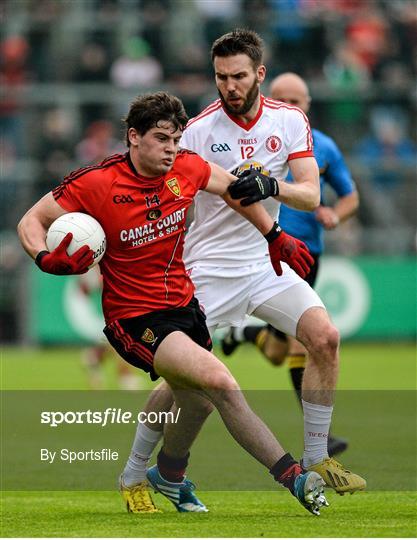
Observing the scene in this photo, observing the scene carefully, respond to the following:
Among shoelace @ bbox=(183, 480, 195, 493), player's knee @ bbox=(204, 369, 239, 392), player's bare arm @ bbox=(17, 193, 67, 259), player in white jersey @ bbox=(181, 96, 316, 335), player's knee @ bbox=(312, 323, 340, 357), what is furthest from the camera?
player in white jersey @ bbox=(181, 96, 316, 335)

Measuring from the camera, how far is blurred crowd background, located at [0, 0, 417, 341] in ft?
64.9

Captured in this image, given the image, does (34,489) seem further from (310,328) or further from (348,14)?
(348,14)

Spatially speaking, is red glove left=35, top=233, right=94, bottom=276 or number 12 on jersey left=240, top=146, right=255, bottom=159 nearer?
red glove left=35, top=233, right=94, bottom=276

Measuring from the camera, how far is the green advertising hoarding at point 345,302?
19203mm

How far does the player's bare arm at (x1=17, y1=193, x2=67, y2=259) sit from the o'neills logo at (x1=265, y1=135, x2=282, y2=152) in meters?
1.64

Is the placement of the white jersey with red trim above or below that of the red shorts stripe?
above

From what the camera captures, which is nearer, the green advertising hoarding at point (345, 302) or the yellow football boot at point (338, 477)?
the yellow football boot at point (338, 477)

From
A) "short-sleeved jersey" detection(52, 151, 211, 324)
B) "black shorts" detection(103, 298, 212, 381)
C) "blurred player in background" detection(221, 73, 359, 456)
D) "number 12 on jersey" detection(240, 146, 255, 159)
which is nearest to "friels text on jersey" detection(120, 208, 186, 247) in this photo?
"short-sleeved jersey" detection(52, 151, 211, 324)

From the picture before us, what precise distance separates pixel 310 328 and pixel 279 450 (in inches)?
41.0

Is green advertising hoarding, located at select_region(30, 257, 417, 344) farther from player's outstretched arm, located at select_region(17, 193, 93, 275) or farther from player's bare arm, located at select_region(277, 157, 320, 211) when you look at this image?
A: player's outstretched arm, located at select_region(17, 193, 93, 275)

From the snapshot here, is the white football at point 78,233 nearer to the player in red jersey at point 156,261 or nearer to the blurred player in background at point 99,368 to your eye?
the player in red jersey at point 156,261

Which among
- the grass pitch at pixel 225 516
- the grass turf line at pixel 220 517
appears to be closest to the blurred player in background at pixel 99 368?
the grass pitch at pixel 225 516

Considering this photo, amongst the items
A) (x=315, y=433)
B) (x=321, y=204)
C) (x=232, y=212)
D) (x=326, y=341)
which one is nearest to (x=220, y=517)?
(x=315, y=433)

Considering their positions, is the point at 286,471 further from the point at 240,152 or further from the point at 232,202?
the point at 240,152
